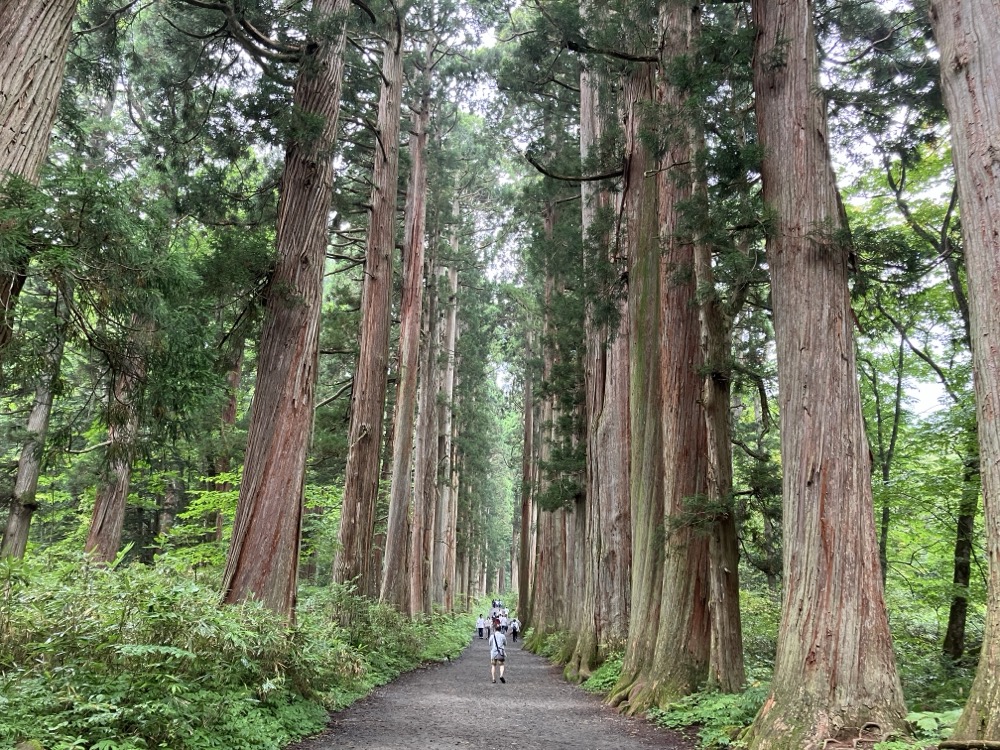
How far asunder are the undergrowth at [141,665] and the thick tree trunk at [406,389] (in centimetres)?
884

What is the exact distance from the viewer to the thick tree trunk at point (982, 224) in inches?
152

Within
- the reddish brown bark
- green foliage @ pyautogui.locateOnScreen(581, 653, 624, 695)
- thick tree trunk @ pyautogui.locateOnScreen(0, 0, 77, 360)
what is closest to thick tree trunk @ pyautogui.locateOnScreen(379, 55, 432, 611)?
green foliage @ pyautogui.locateOnScreen(581, 653, 624, 695)

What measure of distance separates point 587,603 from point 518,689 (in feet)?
7.36

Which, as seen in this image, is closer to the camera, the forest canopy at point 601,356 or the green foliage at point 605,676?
the forest canopy at point 601,356

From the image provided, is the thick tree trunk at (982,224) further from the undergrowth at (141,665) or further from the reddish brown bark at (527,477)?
the reddish brown bark at (527,477)

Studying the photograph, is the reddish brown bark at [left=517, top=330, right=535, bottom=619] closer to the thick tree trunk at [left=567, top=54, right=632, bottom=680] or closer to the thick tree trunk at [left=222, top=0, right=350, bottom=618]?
the thick tree trunk at [left=567, top=54, right=632, bottom=680]

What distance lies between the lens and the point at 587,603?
1303 centimetres

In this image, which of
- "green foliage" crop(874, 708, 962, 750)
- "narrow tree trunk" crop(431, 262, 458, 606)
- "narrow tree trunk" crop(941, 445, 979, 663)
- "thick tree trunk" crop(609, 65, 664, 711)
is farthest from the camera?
"narrow tree trunk" crop(431, 262, 458, 606)

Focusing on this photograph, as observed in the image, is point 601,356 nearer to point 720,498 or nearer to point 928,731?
point 720,498

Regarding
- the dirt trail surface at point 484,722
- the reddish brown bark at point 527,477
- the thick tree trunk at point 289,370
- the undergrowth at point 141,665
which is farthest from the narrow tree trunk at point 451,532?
the undergrowth at point 141,665

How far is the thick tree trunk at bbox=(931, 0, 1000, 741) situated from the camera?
152 inches

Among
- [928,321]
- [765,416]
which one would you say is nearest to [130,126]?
[765,416]

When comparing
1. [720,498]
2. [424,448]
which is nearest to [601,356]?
[720,498]

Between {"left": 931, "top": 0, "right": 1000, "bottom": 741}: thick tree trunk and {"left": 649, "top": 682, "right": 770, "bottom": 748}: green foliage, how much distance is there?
246 centimetres
